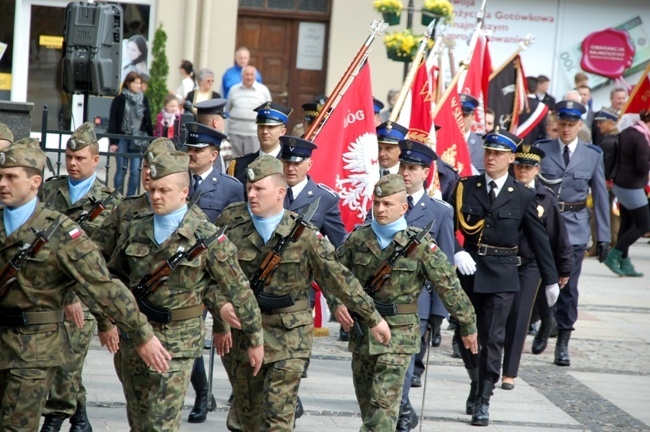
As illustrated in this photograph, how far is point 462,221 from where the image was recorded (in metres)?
10.2

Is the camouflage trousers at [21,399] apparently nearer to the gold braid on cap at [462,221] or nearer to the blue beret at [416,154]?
the blue beret at [416,154]

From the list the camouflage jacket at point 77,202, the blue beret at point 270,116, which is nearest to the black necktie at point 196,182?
the blue beret at point 270,116

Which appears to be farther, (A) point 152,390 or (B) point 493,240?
(B) point 493,240

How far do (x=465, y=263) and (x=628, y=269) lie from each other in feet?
28.7

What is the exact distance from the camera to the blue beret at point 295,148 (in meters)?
9.41

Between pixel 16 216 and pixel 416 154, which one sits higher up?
pixel 416 154

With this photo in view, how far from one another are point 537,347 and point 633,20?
1565 cm

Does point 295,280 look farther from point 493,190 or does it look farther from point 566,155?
point 566,155

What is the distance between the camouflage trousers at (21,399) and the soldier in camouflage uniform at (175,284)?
0.61m

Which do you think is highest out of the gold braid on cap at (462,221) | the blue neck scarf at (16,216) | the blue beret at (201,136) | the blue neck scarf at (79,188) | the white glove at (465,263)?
the blue beret at (201,136)

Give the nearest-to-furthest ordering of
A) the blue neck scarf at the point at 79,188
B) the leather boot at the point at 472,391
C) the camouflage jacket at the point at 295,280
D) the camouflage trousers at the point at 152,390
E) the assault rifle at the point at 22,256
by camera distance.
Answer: the assault rifle at the point at 22,256
the camouflage trousers at the point at 152,390
the camouflage jacket at the point at 295,280
the blue neck scarf at the point at 79,188
the leather boot at the point at 472,391

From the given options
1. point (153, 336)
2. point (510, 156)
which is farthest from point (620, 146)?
point (153, 336)

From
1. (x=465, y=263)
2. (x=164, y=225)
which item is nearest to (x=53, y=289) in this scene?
(x=164, y=225)

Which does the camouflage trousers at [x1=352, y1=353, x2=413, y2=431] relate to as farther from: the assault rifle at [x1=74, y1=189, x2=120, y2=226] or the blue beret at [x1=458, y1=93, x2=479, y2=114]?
the blue beret at [x1=458, y1=93, x2=479, y2=114]
